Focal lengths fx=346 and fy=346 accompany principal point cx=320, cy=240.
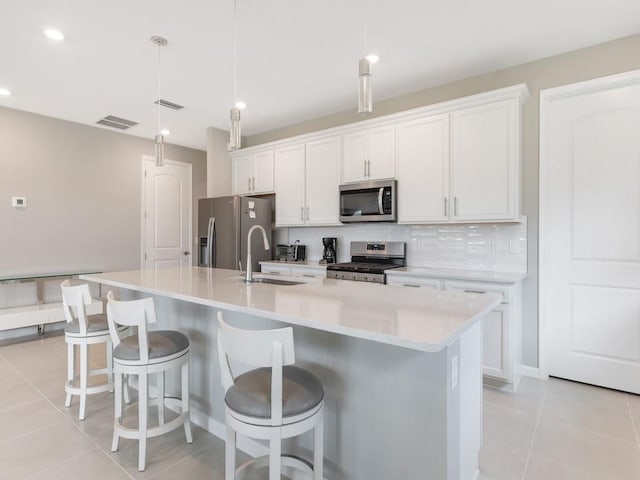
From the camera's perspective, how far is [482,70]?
3.21 metres

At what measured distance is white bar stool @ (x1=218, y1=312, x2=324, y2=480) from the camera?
1229 millimetres

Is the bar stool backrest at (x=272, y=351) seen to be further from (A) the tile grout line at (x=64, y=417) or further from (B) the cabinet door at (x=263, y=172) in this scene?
(B) the cabinet door at (x=263, y=172)

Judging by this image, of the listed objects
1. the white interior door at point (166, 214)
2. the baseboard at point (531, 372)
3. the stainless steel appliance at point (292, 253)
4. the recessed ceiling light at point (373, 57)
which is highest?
the recessed ceiling light at point (373, 57)

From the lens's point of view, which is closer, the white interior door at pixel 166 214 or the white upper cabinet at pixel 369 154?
the white upper cabinet at pixel 369 154

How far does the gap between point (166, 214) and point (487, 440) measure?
17.1 ft

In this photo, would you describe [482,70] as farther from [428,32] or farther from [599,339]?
[599,339]

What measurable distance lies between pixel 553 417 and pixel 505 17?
9.13 ft

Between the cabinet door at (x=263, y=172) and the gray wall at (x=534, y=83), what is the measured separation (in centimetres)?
231

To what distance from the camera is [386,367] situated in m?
1.43

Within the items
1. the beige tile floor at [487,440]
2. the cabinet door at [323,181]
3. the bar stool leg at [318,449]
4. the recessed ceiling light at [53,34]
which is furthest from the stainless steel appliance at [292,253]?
the bar stool leg at [318,449]

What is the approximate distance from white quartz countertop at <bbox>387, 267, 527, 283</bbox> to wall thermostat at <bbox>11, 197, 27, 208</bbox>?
14.4 feet

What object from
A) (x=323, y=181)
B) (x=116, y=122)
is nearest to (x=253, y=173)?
(x=323, y=181)

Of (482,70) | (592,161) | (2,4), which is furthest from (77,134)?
(592,161)

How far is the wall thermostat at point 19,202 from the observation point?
4.11 meters
